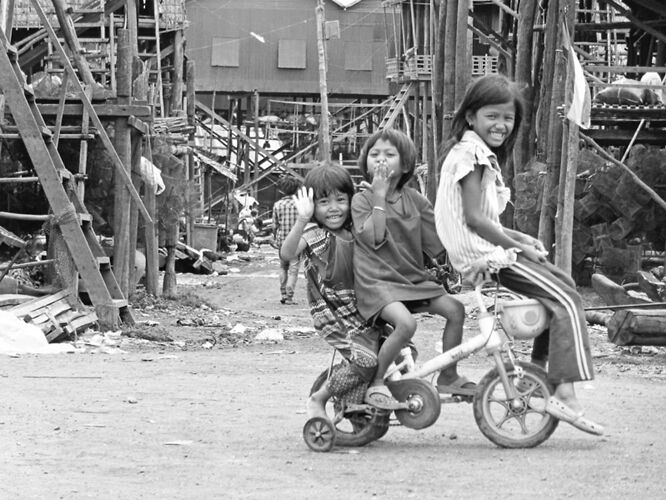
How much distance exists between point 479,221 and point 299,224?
32.2 inches

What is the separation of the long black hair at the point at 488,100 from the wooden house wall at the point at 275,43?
4697 centimetres

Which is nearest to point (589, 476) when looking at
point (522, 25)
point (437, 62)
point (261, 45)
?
point (522, 25)

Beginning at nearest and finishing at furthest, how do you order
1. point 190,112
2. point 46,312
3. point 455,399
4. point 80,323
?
point 455,399
point 46,312
point 80,323
point 190,112

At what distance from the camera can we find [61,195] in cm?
1331

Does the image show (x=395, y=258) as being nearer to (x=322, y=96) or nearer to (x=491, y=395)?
(x=491, y=395)

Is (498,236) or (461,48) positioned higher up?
(461,48)

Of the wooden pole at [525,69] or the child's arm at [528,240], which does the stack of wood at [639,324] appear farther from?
the wooden pole at [525,69]

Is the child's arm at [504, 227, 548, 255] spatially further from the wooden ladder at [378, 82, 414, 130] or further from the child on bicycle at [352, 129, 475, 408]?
the wooden ladder at [378, 82, 414, 130]

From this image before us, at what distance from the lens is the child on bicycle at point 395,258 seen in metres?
6.44

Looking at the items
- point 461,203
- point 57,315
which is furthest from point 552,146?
point 461,203

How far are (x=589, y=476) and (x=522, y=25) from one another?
1224 centimetres

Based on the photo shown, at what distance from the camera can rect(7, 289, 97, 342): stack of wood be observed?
1256 centimetres

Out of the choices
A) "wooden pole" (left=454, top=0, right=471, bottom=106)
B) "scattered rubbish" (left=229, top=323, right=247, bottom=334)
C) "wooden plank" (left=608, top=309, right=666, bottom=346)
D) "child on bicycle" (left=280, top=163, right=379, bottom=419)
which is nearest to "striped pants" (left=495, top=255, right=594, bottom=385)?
"child on bicycle" (left=280, top=163, right=379, bottom=419)

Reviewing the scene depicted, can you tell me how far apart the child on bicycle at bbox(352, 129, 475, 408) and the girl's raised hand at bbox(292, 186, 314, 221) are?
21 centimetres
